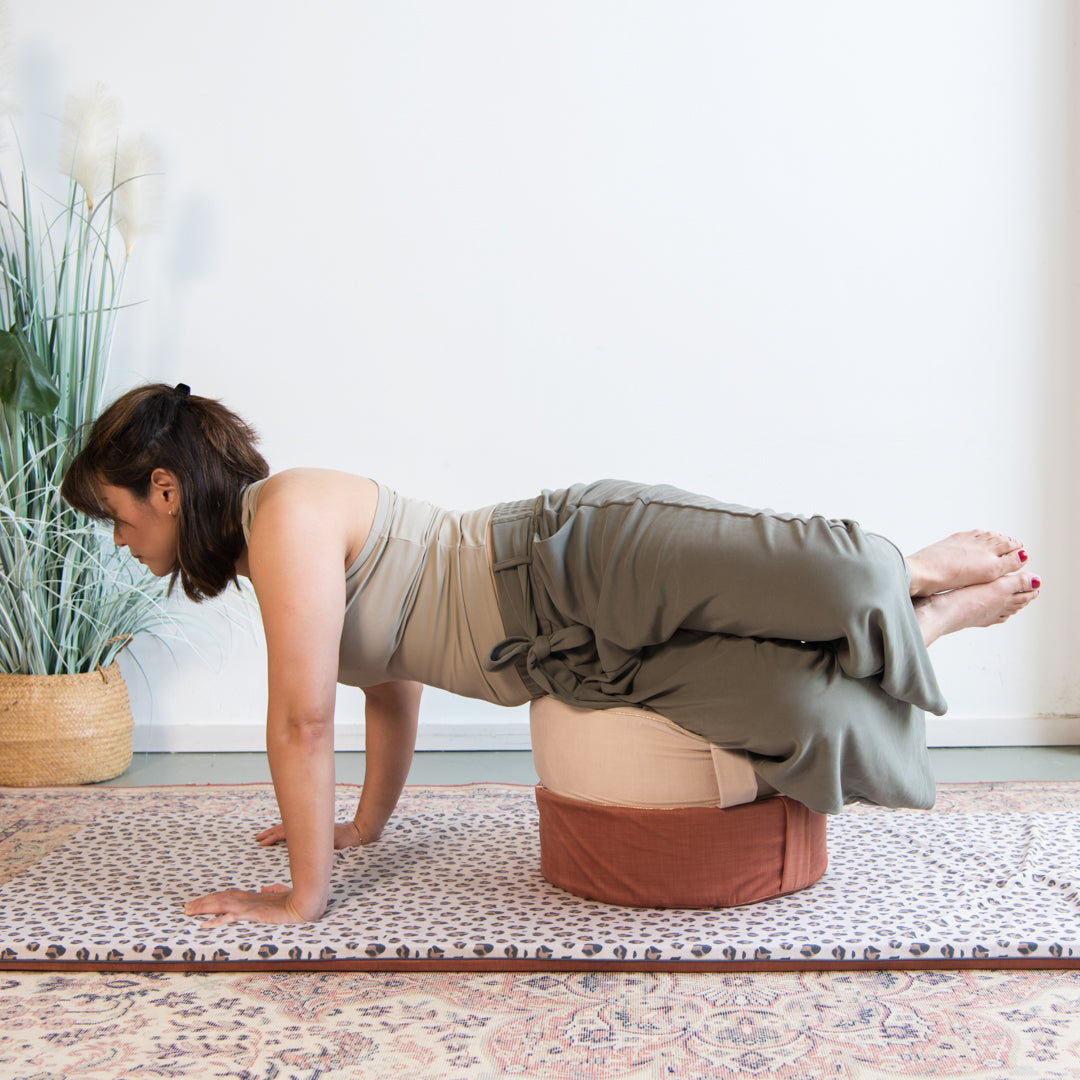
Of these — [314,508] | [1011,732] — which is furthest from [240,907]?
[1011,732]

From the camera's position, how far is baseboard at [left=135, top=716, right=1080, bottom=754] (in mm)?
2891

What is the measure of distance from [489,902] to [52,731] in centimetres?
144

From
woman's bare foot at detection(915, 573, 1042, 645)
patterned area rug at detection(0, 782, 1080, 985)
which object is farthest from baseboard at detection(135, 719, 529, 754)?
woman's bare foot at detection(915, 573, 1042, 645)

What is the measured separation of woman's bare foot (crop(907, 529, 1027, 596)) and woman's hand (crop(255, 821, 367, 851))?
3.45 feet

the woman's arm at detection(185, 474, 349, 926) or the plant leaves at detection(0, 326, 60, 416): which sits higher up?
the plant leaves at detection(0, 326, 60, 416)

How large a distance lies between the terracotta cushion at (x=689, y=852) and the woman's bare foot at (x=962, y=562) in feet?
1.26

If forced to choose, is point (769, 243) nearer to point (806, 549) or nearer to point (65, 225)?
point (806, 549)

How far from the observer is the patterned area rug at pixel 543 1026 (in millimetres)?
1077

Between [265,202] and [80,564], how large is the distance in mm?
1118

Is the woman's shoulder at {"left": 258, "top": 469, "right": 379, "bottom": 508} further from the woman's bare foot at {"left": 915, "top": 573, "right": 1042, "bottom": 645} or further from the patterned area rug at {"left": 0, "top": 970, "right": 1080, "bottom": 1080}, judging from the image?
the woman's bare foot at {"left": 915, "top": 573, "right": 1042, "bottom": 645}

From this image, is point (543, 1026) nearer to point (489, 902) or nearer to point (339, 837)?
point (489, 902)

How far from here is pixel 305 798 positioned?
4.59 feet

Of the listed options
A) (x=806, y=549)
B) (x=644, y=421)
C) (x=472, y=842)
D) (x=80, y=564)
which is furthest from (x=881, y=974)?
(x=80, y=564)

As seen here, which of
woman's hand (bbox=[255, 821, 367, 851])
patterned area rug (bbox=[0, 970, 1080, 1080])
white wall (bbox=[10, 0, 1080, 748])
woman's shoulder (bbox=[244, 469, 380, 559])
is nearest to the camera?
patterned area rug (bbox=[0, 970, 1080, 1080])
